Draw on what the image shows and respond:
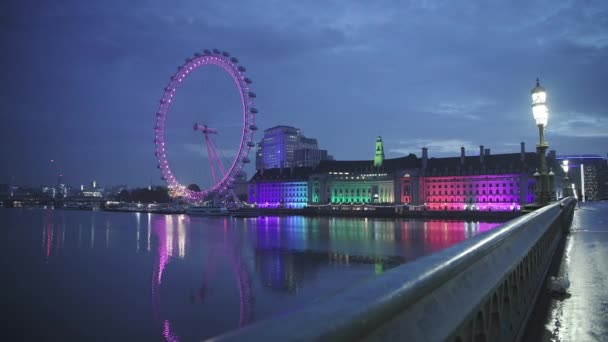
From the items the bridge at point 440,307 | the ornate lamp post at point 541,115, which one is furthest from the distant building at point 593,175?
the bridge at point 440,307

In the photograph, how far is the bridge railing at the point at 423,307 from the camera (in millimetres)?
1673

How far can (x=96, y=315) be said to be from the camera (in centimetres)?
1870

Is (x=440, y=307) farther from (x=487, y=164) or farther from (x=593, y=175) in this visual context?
(x=593, y=175)

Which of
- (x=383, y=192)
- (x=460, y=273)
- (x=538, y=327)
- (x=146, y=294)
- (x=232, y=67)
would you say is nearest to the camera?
(x=460, y=273)

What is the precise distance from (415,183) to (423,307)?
123 metres

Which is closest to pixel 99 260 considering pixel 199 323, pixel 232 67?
pixel 199 323

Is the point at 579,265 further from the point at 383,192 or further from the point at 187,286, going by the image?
the point at 383,192

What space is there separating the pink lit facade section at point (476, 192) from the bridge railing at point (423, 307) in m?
106

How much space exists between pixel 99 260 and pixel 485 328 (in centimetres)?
3514

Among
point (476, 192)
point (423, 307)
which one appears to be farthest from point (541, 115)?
point (476, 192)

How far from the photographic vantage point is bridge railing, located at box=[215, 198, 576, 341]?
1.67 meters

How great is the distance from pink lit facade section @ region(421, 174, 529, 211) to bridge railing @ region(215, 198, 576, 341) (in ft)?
347

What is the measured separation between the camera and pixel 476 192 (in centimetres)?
11444

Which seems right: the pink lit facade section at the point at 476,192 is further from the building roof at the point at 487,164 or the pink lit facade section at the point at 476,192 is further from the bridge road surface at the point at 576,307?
the bridge road surface at the point at 576,307
